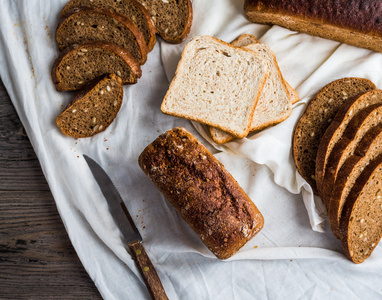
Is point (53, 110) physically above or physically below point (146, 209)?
above

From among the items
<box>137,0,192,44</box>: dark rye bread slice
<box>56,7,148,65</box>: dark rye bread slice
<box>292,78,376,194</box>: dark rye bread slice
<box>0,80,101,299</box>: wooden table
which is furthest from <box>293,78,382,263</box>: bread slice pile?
<box>0,80,101,299</box>: wooden table

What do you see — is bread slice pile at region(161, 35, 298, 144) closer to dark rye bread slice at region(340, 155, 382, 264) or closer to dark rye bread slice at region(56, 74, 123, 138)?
dark rye bread slice at region(56, 74, 123, 138)

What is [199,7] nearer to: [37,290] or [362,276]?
[362,276]

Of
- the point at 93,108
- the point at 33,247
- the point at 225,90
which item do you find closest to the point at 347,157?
the point at 225,90

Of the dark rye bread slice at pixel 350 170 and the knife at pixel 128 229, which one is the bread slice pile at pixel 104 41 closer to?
the knife at pixel 128 229

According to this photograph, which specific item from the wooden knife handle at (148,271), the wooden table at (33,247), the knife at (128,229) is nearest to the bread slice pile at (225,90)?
the knife at (128,229)

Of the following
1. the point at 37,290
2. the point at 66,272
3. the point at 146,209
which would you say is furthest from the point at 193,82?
the point at 37,290

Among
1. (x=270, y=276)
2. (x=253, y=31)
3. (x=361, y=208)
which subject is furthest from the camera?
(x=253, y=31)
